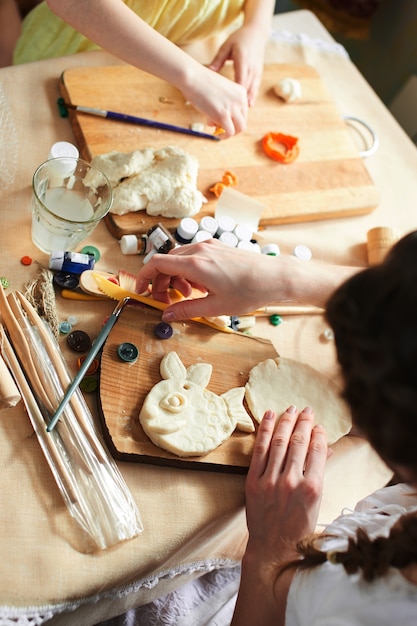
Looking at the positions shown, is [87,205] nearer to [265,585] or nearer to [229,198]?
[229,198]

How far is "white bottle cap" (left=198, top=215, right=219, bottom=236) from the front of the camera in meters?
1.08

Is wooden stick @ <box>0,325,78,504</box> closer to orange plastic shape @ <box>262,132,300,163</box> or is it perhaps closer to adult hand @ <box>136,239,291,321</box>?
adult hand @ <box>136,239,291,321</box>

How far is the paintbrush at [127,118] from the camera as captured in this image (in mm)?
1155

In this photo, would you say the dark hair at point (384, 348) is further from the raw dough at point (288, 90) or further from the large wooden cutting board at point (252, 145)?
the raw dough at point (288, 90)

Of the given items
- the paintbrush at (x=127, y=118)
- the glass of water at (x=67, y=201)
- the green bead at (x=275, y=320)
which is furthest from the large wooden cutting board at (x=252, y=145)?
the green bead at (x=275, y=320)

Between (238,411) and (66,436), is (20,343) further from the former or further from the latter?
(238,411)

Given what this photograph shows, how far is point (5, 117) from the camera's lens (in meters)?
1.12

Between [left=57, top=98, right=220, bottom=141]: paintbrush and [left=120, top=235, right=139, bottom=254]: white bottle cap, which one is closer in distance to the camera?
[left=120, top=235, right=139, bottom=254]: white bottle cap

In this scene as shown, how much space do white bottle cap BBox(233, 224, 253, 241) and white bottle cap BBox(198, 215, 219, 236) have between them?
0.04m

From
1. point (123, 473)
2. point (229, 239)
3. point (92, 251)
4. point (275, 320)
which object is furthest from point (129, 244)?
point (123, 473)

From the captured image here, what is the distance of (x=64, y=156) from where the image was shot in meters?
1.04

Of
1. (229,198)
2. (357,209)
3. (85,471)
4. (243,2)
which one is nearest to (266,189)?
(229,198)

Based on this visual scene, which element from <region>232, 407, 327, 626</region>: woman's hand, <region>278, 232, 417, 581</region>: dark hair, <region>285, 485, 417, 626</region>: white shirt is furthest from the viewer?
<region>232, 407, 327, 626</region>: woman's hand

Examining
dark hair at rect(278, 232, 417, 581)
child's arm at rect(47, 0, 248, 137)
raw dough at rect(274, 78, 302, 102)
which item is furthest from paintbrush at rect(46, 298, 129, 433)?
raw dough at rect(274, 78, 302, 102)
